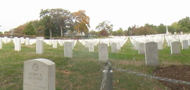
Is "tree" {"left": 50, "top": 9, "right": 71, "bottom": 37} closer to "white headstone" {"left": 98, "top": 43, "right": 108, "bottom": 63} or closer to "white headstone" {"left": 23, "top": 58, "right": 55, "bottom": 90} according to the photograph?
"white headstone" {"left": 98, "top": 43, "right": 108, "bottom": 63}

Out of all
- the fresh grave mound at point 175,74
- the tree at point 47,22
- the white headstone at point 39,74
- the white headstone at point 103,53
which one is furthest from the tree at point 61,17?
the white headstone at point 39,74

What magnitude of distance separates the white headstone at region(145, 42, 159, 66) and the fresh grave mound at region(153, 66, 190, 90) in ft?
1.58

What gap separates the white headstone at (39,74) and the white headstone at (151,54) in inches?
197

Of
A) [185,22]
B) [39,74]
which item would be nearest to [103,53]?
[39,74]

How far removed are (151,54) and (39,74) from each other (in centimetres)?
548

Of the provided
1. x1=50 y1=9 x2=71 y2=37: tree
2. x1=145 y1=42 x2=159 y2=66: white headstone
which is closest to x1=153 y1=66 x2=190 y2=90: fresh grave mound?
x1=145 y1=42 x2=159 y2=66: white headstone

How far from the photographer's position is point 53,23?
153 feet

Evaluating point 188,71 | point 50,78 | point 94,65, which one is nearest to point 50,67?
point 50,78

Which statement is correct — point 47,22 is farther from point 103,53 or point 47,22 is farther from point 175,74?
point 175,74

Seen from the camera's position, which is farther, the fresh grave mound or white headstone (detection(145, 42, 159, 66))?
white headstone (detection(145, 42, 159, 66))

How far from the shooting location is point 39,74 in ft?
11.0

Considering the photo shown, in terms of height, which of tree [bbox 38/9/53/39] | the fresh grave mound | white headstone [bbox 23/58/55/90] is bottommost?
the fresh grave mound

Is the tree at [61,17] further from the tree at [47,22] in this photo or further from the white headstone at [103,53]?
the white headstone at [103,53]

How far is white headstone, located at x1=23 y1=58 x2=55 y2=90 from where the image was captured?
129 inches
